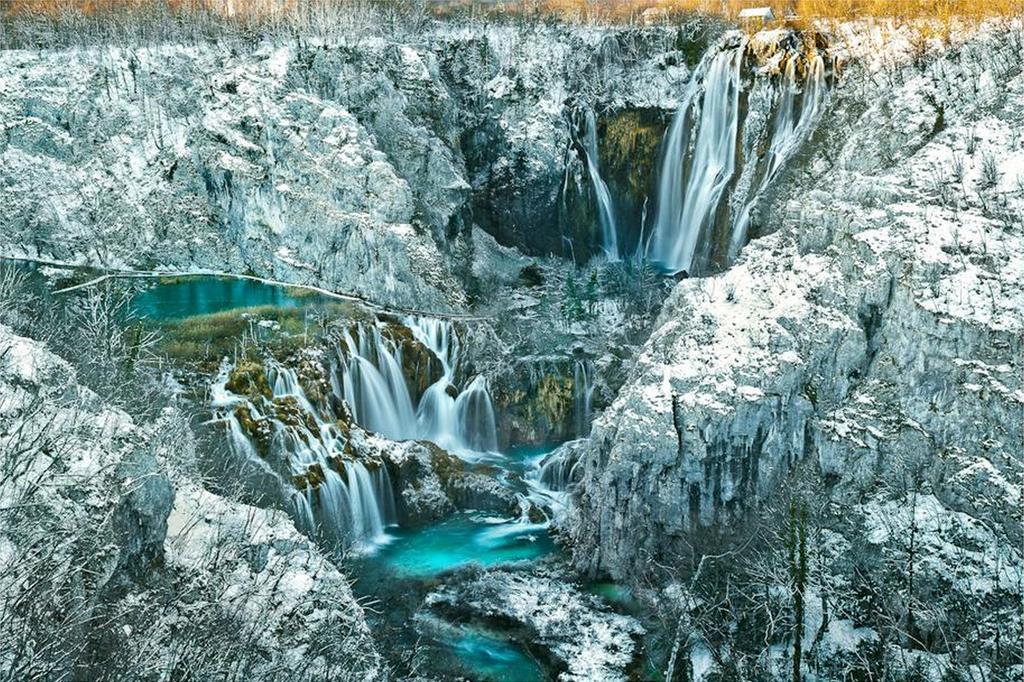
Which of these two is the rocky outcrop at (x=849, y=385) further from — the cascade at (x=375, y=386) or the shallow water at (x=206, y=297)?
the shallow water at (x=206, y=297)

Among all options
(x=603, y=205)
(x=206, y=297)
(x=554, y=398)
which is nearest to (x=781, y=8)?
(x=603, y=205)

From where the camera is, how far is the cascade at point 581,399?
3509 cm

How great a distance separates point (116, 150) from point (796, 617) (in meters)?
37.5

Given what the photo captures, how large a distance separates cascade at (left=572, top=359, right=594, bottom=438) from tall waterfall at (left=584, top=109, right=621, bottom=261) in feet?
38.3

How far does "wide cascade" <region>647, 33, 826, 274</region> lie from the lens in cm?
3775

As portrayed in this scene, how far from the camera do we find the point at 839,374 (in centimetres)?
2464

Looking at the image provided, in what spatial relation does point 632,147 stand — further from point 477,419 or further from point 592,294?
point 477,419

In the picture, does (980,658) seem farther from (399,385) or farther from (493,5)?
(493,5)

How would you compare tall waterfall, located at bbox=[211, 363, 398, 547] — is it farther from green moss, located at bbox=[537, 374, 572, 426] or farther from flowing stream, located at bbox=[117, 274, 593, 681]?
green moss, located at bbox=[537, 374, 572, 426]

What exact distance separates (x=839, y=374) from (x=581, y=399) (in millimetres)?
12356

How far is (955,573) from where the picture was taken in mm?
21203

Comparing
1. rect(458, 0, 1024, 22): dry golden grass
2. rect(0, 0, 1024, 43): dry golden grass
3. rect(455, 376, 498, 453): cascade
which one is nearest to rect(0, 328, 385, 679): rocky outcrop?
rect(455, 376, 498, 453): cascade

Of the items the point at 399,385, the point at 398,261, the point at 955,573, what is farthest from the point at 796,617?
the point at 398,261

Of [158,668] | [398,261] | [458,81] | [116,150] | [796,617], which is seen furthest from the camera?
[458,81]
